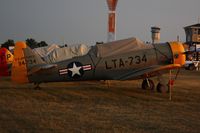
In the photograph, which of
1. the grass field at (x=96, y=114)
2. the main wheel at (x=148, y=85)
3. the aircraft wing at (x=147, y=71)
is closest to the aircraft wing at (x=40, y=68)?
the grass field at (x=96, y=114)

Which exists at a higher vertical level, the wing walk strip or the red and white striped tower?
the red and white striped tower

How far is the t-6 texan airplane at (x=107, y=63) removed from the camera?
10.1 metres

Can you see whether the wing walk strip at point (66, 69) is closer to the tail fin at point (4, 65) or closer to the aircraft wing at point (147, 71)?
the aircraft wing at point (147, 71)

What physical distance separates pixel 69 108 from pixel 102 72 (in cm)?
338

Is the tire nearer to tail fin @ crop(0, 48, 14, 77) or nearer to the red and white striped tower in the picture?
the red and white striped tower

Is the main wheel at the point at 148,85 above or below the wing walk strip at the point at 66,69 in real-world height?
below

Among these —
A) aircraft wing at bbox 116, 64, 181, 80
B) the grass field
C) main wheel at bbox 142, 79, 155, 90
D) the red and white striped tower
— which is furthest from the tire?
the grass field

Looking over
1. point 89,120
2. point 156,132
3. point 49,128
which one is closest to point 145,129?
point 156,132

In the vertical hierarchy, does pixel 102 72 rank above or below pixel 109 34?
below

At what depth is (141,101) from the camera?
8594 millimetres

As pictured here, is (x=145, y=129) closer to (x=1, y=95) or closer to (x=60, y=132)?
(x=60, y=132)

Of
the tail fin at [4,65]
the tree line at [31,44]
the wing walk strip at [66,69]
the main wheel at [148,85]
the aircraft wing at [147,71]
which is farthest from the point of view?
the tree line at [31,44]

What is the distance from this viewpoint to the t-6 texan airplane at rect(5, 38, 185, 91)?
33.0 feet

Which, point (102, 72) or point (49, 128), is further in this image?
point (102, 72)
